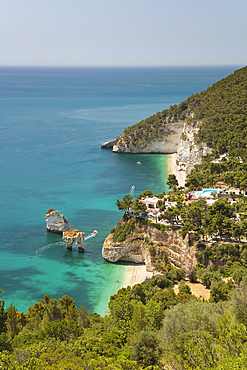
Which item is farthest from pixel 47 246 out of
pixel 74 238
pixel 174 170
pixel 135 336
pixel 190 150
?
pixel 190 150

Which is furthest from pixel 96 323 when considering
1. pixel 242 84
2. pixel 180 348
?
pixel 242 84

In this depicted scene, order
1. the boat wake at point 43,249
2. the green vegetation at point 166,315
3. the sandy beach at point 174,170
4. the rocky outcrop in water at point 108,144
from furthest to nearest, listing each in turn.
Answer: the rocky outcrop in water at point 108,144, the sandy beach at point 174,170, the boat wake at point 43,249, the green vegetation at point 166,315

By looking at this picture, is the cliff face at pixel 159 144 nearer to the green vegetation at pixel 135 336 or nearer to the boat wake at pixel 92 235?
the boat wake at pixel 92 235

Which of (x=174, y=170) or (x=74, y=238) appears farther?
(x=174, y=170)

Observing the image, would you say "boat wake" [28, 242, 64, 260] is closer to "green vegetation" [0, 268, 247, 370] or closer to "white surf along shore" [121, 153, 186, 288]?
"white surf along shore" [121, 153, 186, 288]

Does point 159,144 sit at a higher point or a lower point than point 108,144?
higher

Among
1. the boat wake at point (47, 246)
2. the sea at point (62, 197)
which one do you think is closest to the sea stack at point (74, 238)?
the sea at point (62, 197)

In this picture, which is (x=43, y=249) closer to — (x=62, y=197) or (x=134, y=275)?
(x=134, y=275)

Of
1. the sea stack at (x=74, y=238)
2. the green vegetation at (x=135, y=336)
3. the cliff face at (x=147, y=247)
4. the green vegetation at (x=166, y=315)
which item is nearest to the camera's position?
the green vegetation at (x=135, y=336)
